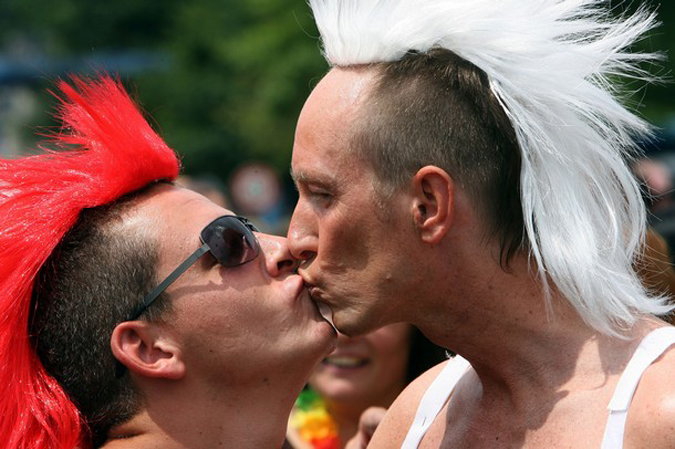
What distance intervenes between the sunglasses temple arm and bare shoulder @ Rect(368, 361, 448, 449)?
77cm

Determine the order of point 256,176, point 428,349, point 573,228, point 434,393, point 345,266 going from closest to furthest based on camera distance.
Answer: point 573,228 < point 345,266 < point 434,393 < point 428,349 < point 256,176

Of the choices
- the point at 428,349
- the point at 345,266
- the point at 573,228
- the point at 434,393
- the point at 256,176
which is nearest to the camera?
the point at 573,228

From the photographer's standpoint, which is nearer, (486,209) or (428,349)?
(486,209)

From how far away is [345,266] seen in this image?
271 centimetres

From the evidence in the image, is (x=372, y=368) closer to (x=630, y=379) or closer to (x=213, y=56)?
(x=630, y=379)

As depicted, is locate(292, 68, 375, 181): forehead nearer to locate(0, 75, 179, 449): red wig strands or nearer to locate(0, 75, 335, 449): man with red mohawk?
locate(0, 75, 335, 449): man with red mohawk

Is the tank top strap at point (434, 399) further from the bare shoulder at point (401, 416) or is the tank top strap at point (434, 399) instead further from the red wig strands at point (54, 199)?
the red wig strands at point (54, 199)

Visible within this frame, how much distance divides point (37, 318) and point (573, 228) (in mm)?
1603

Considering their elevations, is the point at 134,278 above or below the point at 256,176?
above

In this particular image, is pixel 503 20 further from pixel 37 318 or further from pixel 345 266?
pixel 37 318

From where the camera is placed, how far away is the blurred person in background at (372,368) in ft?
15.7

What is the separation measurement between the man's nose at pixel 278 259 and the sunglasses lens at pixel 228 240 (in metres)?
0.07

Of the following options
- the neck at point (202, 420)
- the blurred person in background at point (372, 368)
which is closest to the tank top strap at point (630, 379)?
the neck at point (202, 420)

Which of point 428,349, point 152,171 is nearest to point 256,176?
point 428,349
